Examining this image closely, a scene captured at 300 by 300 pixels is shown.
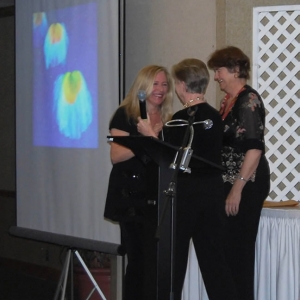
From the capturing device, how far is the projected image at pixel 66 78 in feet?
12.2

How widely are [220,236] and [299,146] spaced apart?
1073 millimetres

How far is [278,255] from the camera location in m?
2.94

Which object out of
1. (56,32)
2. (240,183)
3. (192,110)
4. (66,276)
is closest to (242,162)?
(240,183)

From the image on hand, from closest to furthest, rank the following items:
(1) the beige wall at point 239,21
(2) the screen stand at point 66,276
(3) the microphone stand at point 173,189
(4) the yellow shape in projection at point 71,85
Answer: (3) the microphone stand at point 173,189 → (2) the screen stand at point 66,276 → (1) the beige wall at point 239,21 → (4) the yellow shape in projection at point 71,85

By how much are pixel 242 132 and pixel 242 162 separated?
0.14 meters

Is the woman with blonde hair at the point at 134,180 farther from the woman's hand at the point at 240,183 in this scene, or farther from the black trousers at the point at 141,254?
the woman's hand at the point at 240,183

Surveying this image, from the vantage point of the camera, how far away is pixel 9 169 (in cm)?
543

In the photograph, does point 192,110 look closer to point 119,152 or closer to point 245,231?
point 119,152

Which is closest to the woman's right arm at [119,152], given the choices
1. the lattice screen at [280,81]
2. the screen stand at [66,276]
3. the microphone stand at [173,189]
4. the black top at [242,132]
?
the microphone stand at [173,189]

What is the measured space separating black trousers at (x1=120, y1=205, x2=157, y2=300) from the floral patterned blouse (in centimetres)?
50

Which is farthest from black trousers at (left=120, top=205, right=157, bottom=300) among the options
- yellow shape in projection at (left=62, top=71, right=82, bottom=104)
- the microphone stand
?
yellow shape in projection at (left=62, top=71, right=82, bottom=104)

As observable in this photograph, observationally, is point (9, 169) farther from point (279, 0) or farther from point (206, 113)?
point (206, 113)

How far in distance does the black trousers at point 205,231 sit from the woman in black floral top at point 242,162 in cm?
16

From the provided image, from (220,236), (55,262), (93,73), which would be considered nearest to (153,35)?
(93,73)
